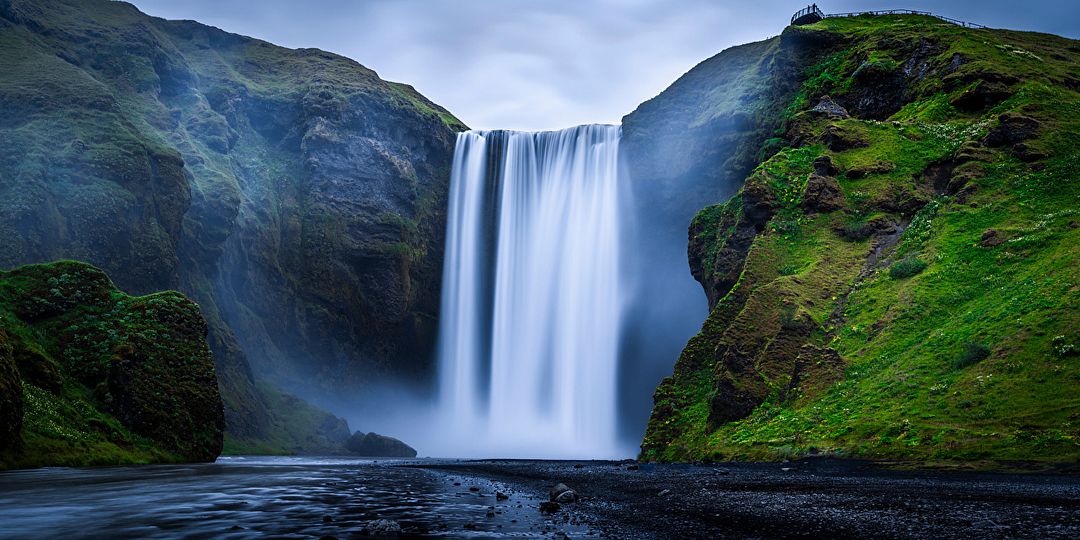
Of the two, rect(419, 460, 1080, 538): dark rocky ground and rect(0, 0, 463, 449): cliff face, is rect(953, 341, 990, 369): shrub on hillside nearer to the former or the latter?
rect(419, 460, 1080, 538): dark rocky ground

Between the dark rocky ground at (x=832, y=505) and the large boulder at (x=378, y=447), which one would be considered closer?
the dark rocky ground at (x=832, y=505)

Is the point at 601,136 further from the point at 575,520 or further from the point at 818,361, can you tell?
the point at 575,520

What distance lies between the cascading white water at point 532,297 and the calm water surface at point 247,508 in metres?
51.0

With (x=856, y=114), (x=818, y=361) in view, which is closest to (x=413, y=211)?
(x=856, y=114)

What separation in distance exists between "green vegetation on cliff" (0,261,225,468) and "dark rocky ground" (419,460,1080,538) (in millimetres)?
20492

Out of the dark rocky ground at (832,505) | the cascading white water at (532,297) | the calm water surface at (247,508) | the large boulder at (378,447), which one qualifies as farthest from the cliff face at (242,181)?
the dark rocky ground at (832,505)

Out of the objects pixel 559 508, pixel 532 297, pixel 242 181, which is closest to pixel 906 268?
pixel 559 508

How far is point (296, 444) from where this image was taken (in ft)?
212

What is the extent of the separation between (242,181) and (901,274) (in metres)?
72.0

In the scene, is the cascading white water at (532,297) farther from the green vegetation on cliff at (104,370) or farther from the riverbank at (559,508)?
the riverbank at (559,508)

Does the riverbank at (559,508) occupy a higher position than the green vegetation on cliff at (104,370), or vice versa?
the green vegetation on cliff at (104,370)

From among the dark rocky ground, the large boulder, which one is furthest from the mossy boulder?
the large boulder

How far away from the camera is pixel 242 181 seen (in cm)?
7956

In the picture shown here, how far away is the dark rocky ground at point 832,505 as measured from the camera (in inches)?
427
